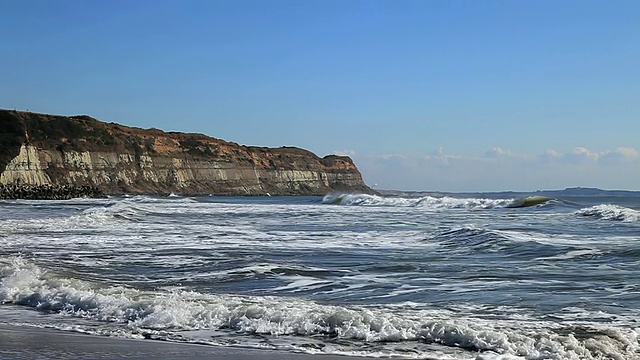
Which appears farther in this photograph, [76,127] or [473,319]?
[76,127]

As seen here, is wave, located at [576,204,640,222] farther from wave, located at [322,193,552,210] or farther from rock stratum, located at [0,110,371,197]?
rock stratum, located at [0,110,371,197]

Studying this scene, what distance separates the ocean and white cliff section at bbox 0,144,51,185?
205 feet

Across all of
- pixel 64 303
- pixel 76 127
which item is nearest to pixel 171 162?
pixel 76 127

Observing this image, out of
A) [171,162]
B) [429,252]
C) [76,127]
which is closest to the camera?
[429,252]

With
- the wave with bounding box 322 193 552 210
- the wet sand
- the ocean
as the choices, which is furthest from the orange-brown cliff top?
the wet sand

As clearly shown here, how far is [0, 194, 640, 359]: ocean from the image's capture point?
783cm

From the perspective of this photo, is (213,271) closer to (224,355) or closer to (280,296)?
(280,296)

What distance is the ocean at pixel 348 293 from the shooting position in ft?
25.7

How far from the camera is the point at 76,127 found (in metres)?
98.0

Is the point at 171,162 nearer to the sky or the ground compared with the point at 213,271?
nearer to the sky

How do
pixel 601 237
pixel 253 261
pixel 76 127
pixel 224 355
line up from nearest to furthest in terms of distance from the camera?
pixel 224 355, pixel 253 261, pixel 601 237, pixel 76 127

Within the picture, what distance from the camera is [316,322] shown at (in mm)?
8555

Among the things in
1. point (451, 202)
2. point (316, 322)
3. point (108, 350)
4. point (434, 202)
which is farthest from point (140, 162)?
point (108, 350)

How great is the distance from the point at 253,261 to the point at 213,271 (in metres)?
1.56
